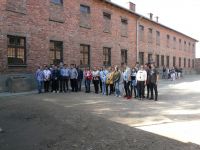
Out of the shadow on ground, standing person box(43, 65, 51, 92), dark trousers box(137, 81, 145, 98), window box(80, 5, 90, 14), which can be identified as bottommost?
the shadow on ground

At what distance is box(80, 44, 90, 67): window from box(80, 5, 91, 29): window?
1.55 meters

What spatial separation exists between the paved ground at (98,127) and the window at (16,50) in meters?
6.21

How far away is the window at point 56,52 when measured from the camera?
20.9m

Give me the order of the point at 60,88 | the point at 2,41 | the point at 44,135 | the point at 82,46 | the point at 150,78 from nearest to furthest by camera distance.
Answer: the point at 44,135
the point at 150,78
the point at 2,41
the point at 60,88
the point at 82,46

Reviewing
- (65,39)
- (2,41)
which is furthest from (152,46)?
(2,41)

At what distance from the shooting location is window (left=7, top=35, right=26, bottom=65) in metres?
17.9

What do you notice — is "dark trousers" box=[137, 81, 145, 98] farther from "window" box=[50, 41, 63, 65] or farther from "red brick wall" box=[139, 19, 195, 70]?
"red brick wall" box=[139, 19, 195, 70]

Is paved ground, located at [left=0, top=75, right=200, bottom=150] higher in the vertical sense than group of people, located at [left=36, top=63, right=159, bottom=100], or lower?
lower

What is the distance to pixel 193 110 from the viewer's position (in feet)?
38.5

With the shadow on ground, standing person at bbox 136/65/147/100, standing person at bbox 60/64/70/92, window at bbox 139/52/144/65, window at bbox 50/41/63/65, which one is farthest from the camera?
window at bbox 139/52/144/65

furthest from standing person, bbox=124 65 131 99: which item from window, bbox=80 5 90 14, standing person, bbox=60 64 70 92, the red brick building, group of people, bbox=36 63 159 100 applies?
window, bbox=80 5 90 14

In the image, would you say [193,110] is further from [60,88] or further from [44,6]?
[44,6]

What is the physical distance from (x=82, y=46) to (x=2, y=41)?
7.93 meters

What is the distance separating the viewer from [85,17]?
24141mm
